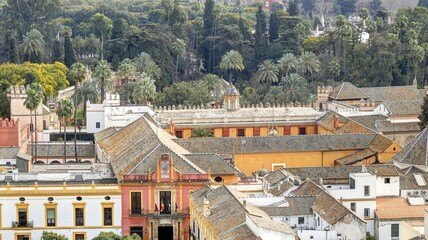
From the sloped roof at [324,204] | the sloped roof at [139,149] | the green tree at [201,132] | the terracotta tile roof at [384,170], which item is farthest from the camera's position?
the green tree at [201,132]

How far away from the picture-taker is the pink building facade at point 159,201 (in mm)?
67500

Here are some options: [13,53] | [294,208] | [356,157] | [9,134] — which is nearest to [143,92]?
[9,134]

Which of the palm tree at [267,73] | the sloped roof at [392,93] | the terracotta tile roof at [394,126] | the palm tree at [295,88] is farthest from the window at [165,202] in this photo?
the palm tree at [267,73]

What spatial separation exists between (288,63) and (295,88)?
23.2 feet

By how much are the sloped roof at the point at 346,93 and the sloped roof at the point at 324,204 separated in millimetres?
36668

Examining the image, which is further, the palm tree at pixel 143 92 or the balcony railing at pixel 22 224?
the palm tree at pixel 143 92

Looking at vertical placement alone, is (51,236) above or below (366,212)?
below

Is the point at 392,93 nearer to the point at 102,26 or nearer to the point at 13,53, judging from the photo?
the point at 13,53

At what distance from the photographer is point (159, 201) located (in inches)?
2672

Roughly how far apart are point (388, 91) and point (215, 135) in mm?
19705

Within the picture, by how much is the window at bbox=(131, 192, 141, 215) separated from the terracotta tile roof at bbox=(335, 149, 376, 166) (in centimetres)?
2017

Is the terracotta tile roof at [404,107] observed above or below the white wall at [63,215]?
above

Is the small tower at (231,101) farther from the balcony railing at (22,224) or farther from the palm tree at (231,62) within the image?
the balcony railing at (22,224)

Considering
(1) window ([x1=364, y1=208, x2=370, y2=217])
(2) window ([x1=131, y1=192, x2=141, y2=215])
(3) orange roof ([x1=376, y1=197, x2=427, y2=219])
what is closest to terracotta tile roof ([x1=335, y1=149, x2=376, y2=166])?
(3) orange roof ([x1=376, y1=197, x2=427, y2=219])
